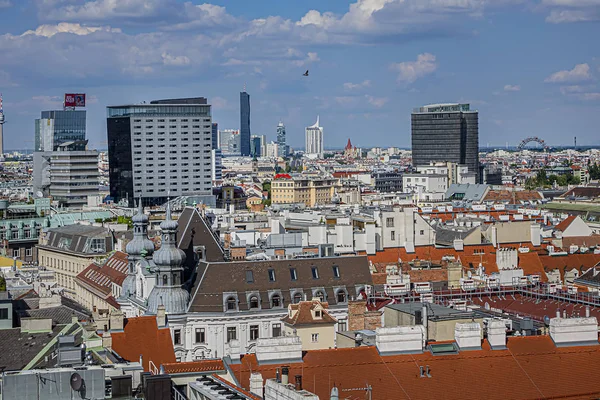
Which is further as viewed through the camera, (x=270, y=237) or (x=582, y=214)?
(x=582, y=214)

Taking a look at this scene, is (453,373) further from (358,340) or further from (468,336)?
(358,340)

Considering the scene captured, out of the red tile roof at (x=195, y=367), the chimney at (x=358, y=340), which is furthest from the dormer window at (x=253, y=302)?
the red tile roof at (x=195, y=367)

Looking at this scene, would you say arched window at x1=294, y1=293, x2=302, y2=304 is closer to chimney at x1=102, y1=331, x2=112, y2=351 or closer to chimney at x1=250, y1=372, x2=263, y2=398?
chimney at x1=102, y1=331, x2=112, y2=351

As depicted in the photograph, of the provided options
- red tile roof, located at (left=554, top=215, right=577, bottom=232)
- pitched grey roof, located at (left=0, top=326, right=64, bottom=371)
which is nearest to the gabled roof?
pitched grey roof, located at (left=0, top=326, right=64, bottom=371)

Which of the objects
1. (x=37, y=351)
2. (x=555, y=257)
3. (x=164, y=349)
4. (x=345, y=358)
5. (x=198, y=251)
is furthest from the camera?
(x=555, y=257)

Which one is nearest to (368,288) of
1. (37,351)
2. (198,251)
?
(198,251)

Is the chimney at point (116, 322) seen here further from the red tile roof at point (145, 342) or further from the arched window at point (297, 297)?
the arched window at point (297, 297)

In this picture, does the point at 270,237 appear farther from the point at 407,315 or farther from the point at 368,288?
the point at 407,315
